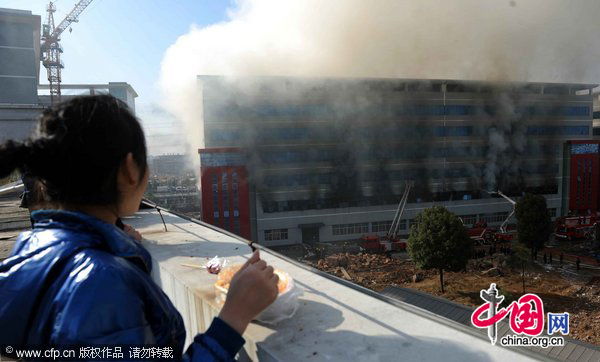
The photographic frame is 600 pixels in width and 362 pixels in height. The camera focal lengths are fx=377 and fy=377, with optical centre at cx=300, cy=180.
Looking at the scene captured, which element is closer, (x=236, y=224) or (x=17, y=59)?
(x=236, y=224)

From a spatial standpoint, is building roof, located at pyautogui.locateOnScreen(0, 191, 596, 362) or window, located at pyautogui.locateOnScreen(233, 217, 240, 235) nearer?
building roof, located at pyautogui.locateOnScreen(0, 191, 596, 362)

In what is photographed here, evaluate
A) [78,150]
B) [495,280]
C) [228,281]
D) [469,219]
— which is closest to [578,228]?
[469,219]

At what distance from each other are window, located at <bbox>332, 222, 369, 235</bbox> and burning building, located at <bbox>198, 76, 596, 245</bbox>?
5cm

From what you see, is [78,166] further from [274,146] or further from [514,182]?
[514,182]

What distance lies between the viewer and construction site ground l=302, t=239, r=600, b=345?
8203mm

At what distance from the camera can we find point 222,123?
1523 centimetres

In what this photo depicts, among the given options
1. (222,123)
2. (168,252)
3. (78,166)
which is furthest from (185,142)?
(78,166)

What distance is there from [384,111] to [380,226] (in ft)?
17.6

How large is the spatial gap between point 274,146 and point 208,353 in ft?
51.5

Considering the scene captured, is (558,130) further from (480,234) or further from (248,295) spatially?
(248,295)

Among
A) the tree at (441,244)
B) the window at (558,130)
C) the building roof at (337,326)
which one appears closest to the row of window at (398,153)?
the window at (558,130)

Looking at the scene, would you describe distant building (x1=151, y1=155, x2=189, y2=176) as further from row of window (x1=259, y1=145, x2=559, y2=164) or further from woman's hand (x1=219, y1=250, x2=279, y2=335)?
woman's hand (x1=219, y1=250, x2=279, y2=335)

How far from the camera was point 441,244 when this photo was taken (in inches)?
361

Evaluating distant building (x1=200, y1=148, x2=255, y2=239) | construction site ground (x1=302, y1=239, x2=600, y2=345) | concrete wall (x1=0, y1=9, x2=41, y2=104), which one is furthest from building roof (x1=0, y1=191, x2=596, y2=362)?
concrete wall (x1=0, y1=9, x2=41, y2=104)
